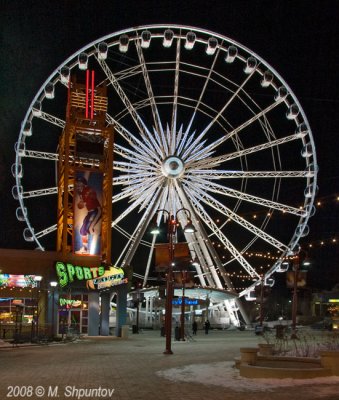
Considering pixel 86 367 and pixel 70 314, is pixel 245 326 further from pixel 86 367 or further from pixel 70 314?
pixel 86 367

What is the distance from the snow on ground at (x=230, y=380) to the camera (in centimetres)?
1315

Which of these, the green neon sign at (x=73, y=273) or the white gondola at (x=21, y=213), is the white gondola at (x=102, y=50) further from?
the green neon sign at (x=73, y=273)

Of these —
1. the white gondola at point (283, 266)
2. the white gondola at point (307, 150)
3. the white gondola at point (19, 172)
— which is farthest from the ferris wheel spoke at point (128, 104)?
the white gondola at point (283, 266)

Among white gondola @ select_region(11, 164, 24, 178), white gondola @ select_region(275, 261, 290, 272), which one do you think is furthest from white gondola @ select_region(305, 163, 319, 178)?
white gondola @ select_region(11, 164, 24, 178)

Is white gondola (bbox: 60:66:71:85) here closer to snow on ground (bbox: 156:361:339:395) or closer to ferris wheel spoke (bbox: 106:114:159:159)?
ferris wheel spoke (bbox: 106:114:159:159)

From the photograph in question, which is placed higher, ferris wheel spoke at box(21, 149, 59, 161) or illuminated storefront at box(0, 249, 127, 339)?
ferris wheel spoke at box(21, 149, 59, 161)

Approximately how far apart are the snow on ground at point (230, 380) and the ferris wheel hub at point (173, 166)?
24065mm

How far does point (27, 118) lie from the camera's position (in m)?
41.0

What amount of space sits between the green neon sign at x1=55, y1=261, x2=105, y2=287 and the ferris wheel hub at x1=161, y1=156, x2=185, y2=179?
25.3ft

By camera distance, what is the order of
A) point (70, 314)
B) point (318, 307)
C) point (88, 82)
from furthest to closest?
point (318, 307), point (88, 82), point (70, 314)

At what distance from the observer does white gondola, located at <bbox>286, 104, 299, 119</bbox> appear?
135 ft

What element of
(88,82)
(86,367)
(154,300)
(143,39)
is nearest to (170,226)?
(86,367)

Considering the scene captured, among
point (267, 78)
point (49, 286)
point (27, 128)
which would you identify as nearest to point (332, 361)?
point (49, 286)

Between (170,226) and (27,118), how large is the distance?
753 inches
